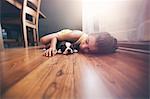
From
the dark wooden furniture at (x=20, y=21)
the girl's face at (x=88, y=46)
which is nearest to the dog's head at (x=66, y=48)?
the girl's face at (x=88, y=46)

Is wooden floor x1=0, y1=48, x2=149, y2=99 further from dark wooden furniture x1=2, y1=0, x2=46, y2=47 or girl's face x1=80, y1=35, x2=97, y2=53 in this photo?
girl's face x1=80, y1=35, x2=97, y2=53

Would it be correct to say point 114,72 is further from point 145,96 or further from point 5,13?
point 5,13

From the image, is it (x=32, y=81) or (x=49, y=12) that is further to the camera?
(x=49, y=12)

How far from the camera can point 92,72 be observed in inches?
16.1

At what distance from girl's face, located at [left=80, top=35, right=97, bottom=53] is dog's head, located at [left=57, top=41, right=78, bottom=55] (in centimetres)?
4

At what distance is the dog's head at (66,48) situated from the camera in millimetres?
738

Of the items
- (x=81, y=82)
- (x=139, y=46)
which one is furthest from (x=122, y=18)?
(x=81, y=82)

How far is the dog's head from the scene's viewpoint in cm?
74

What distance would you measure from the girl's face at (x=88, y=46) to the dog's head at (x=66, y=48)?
0.14ft

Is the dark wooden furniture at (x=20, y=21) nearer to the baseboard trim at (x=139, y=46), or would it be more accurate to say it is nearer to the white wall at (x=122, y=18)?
the white wall at (x=122, y=18)

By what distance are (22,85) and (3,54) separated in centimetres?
22

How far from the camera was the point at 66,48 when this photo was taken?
762 millimetres

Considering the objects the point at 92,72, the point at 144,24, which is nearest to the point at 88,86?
the point at 92,72

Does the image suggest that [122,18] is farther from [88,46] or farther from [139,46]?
[88,46]
